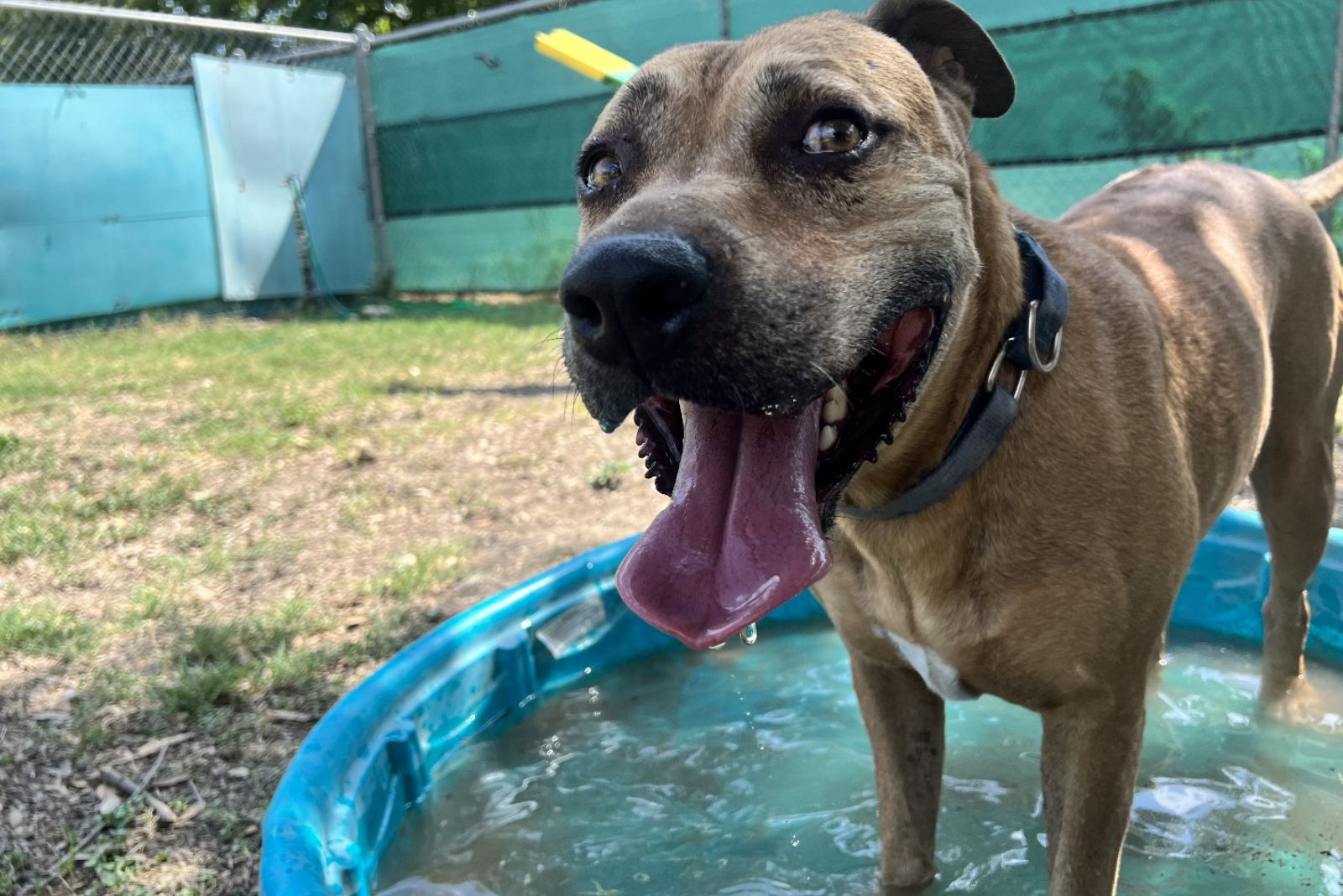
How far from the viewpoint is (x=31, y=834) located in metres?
2.81

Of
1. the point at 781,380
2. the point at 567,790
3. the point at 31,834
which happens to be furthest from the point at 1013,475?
the point at 31,834

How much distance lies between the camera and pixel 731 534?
190 centimetres

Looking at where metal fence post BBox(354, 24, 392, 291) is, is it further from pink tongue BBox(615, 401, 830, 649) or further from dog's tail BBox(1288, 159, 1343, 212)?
pink tongue BBox(615, 401, 830, 649)

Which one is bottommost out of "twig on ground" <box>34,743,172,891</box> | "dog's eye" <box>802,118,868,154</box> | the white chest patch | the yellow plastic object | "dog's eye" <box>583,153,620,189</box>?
"twig on ground" <box>34,743,172,891</box>

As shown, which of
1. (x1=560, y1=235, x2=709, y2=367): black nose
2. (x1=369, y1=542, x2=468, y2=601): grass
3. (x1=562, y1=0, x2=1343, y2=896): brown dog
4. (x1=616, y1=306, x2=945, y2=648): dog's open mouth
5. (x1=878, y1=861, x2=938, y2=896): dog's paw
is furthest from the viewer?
(x1=369, y1=542, x2=468, y2=601): grass

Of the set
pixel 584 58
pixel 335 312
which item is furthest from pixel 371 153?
pixel 584 58

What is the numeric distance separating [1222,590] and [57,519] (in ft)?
16.1

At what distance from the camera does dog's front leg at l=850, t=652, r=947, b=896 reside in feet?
8.90

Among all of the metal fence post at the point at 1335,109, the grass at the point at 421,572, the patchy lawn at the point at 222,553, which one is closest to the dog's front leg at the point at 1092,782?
the patchy lawn at the point at 222,553

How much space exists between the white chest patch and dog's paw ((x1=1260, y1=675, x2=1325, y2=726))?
182 centimetres

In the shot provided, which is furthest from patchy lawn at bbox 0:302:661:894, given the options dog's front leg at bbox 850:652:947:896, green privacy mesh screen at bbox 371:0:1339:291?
green privacy mesh screen at bbox 371:0:1339:291

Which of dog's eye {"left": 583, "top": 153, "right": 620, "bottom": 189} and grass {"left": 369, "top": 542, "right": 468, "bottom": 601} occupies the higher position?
dog's eye {"left": 583, "top": 153, "right": 620, "bottom": 189}

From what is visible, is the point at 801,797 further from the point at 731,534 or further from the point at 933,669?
the point at 731,534

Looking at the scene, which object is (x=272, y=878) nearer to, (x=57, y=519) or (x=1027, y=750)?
(x=1027, y=750)
